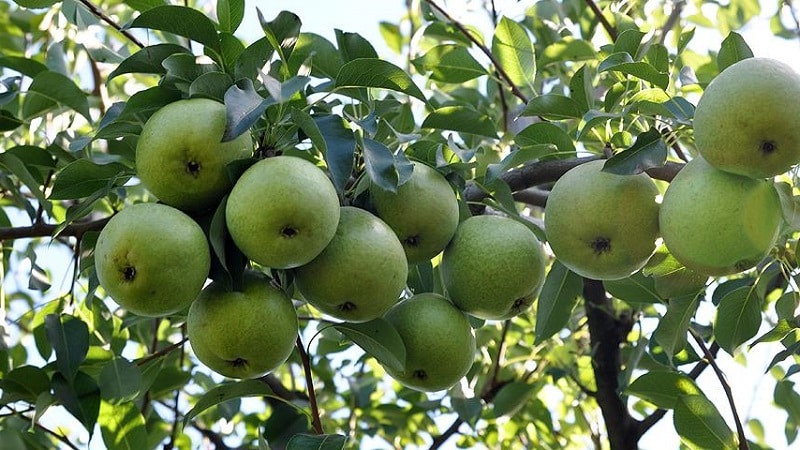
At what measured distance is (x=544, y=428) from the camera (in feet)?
13.9

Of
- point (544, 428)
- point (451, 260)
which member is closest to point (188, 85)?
point (451, 260)

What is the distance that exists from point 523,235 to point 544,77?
197cm

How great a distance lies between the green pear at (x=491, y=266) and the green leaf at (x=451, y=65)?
0.83 m

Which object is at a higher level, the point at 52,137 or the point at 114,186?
the point at 114,186

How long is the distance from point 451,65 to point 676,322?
1030 mm

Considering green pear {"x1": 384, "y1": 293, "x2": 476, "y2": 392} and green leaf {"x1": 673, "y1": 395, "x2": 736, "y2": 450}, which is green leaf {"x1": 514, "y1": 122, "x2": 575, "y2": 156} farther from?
green leaf {"x1": 673, "y1": 395, "x2": 736, "y2": 450}

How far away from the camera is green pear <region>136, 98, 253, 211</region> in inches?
76.5

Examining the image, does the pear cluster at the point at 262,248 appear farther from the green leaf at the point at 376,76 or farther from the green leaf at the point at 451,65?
the green leaf at the point at 451,65

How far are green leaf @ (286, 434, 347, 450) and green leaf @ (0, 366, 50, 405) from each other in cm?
95

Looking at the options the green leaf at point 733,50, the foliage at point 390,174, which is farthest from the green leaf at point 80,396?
the green leaf at point 733,50

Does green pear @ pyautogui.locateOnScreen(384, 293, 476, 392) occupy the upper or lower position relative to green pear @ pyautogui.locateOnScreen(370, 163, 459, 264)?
lower

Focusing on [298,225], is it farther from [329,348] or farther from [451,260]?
[329,348]

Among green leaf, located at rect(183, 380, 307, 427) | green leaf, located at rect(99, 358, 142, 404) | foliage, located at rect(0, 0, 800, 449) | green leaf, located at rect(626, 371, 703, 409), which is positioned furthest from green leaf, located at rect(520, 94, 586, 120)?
green leaf, located at rect(99, 358, 142, 404)

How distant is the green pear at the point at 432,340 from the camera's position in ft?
7.24
